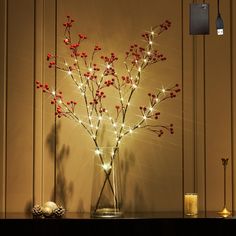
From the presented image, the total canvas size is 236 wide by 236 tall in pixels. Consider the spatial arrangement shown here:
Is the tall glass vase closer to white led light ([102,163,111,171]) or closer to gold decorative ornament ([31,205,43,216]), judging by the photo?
white led light ([102,163,111,171])

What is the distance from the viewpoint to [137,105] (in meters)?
3.02

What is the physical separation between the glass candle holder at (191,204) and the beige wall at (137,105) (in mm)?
196

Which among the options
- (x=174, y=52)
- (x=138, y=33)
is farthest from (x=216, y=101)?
(x=138, y=33)

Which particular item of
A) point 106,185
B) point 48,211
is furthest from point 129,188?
point 48,211

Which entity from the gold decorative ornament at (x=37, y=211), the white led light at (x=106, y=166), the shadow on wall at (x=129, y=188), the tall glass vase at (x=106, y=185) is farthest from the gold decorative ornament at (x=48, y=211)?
the shadow on wall at (x=129, y=188)

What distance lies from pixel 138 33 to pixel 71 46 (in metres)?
0.41

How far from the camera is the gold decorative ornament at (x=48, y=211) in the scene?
8.79 ft

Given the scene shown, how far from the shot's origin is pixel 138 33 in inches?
120

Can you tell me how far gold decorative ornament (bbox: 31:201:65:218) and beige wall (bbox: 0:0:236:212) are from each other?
242 millimetres

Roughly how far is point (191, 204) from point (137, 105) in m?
0.63

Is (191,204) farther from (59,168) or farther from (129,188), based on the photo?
(59,168)
